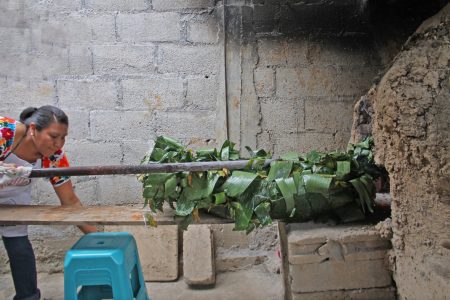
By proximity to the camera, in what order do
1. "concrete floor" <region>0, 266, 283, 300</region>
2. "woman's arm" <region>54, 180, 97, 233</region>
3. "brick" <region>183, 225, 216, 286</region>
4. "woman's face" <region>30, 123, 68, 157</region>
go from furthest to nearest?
"brick" <region>183, 225, 216, 286</region>
"concrete floor" <region>0, 266, 283, 300</region>
"woman's arm" <region>54, 180, 97, 233</region>
"woman's face" <region>30, 123, 68, 157</region>

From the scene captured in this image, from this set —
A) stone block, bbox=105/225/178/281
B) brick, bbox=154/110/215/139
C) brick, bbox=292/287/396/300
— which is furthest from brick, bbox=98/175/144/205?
brick, bbox=292/287/396/300

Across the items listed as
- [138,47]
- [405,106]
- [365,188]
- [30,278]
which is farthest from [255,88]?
[30,278]

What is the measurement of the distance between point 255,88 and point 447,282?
83.9 inches

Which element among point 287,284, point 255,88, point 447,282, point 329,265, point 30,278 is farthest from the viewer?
point 255,88

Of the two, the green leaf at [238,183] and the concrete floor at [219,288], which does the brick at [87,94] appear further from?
the green leaf at [238,183]

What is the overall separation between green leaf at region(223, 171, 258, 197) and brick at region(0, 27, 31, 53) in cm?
232

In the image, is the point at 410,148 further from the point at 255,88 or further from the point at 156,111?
the point at 156,111

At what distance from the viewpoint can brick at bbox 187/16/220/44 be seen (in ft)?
10.5

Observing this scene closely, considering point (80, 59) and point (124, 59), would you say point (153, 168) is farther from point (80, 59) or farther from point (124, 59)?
point (80, 59)

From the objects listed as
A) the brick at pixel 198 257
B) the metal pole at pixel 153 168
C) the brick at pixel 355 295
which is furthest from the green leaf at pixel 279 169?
the brick at pixel 198 257

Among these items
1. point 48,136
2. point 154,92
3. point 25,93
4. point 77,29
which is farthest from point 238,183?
point 25,93

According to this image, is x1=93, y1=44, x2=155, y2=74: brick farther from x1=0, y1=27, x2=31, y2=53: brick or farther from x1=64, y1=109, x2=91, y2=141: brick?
x1=0, y1=27, x2=31, y2=53: brick

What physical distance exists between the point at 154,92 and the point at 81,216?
1.46m

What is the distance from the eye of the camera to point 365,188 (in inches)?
73.0
